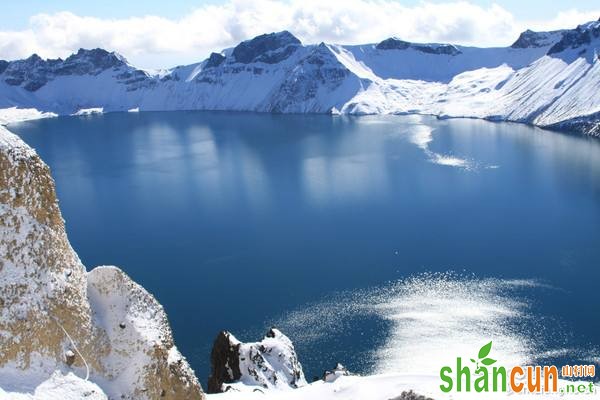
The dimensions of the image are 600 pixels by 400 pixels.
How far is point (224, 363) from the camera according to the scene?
4766 centimetres

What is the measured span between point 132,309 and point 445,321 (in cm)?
5082

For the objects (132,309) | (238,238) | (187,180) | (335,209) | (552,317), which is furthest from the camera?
(187,180)

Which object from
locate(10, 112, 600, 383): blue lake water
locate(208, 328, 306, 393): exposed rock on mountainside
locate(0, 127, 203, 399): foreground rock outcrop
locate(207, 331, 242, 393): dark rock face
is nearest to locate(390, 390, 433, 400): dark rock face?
locate(0, 127, 203, 399): foreground rock outcrop

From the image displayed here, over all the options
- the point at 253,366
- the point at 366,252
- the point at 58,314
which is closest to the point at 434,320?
the point at 366,252

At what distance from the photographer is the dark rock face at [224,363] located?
153ft

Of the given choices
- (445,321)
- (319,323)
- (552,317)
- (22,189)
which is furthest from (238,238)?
(22,189)

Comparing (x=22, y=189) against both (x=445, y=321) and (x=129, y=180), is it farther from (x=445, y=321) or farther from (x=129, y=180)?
(x=129, y=180)

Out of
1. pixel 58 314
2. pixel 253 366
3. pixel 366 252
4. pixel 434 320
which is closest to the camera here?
pixel 58 314

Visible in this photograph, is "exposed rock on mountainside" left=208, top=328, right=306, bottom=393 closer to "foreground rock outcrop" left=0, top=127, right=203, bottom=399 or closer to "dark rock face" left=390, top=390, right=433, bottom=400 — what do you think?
"dark rock face" left=390, top=390, right=433, bottom=400

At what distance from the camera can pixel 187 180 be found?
153m

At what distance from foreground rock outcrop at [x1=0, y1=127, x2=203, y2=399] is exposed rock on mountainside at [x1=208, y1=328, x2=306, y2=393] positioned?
19.8m

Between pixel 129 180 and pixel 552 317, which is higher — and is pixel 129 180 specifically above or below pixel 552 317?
above

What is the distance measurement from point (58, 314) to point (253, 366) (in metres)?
26.0

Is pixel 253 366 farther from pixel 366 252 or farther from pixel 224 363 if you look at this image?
pixel 366 252
